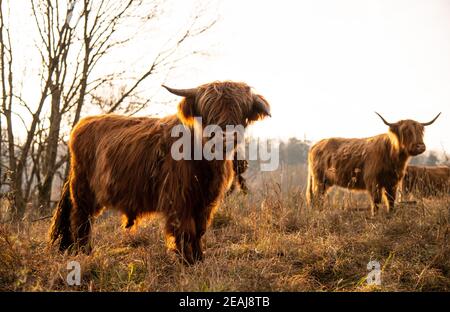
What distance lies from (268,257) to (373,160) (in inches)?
174

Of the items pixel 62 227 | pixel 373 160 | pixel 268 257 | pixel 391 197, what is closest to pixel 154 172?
pixel 268 257

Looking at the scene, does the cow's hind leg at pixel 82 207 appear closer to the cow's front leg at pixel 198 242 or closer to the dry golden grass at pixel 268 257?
the dry golden grass at pixel 268 257

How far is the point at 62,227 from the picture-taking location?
4.17m

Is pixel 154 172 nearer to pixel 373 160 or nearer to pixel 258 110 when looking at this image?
pixel 258 110

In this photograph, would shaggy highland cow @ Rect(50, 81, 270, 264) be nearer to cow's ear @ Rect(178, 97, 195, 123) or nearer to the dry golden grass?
cow's ear @ Rect(178, 97, 195, 123)

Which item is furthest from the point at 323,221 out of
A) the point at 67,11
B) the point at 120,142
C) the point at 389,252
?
the point at 67,11

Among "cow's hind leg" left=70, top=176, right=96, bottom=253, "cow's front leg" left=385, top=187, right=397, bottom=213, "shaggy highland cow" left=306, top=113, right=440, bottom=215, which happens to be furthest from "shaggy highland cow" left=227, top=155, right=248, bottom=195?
"cow's front leg" left=385, top=187, right=397, bottom=213

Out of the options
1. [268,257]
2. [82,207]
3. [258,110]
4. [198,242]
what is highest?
[258,110]

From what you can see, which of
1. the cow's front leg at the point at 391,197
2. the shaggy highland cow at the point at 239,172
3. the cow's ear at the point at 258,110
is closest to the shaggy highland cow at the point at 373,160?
the cow's front leg at the point at 391,197

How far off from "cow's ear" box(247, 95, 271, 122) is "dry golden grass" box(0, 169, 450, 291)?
1140 mm

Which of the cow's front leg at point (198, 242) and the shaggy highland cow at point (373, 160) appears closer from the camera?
the cow's front leg at point (198, 242)

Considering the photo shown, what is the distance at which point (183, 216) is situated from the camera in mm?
3316

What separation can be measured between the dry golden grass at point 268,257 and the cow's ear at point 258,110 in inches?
44.9

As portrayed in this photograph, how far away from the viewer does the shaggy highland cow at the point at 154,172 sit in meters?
3.31
